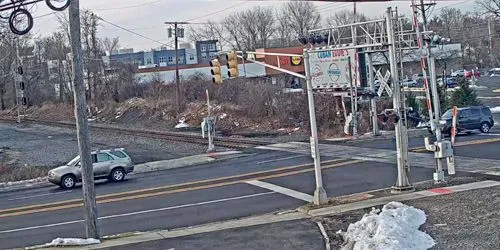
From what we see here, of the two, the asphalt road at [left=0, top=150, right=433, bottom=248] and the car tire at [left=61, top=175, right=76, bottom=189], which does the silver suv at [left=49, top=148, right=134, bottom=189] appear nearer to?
the car tire at [left=61, top=175, right=76, bottom=189]

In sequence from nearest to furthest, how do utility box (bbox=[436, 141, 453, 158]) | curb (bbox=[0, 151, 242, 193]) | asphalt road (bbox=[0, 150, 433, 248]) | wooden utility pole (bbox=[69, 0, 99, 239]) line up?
wooden utility pole (bbox=[69, 0, 99, 239])
asphalt road (bbox=[0, 150, 433, 248])
utility box (bbox=[436, 141, 453, 158])
curb (bbox=[0, 151, 242, 193])

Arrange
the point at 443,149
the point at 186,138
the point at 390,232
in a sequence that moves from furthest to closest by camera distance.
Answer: the point at 186,138, the point at 443,149, the point at 390,232

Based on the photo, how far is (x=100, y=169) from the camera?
1222 inches

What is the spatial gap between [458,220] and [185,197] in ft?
37.8

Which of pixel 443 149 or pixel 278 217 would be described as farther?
pixel 443 149

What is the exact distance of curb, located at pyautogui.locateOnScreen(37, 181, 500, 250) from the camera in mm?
16672

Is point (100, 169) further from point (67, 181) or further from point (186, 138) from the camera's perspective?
point (186, 138)

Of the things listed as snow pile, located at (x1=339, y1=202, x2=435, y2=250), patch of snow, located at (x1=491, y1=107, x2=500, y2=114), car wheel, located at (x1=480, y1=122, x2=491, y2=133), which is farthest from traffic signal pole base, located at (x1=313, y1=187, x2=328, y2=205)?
patch of snow, located at (x1=491, y1=107, x2=500, y2=114)

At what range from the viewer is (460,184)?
21.3 meters

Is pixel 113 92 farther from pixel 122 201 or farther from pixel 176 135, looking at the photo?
pixel 122 201

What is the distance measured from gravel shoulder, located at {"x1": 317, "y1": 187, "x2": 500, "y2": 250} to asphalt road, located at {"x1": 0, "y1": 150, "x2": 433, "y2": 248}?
4.06 m

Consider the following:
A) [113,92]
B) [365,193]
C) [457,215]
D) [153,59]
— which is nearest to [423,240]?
[457,215]

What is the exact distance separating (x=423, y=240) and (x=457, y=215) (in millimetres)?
2852


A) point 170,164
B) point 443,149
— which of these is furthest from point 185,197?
point 170,164
